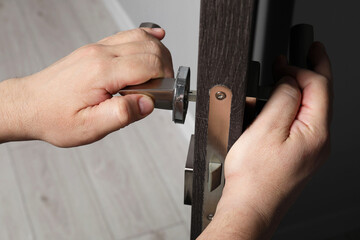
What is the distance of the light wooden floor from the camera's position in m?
1.25

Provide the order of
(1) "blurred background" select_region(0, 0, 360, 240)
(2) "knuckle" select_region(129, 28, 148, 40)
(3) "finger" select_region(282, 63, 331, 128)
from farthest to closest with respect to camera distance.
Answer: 1. (1) "blurred background" select_region(0, 0, 360, 240)
2. (2) "knuckle" select_region(129, 28, 148, 40)
3. (3) "finger" select_region(282, 63, 331, 128)

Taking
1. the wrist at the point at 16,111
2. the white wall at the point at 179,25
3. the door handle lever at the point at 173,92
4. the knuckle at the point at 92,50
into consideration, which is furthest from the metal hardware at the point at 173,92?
the white wall at the point at 179,25

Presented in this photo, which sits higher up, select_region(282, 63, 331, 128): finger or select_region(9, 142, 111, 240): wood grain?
select_region(282, 63, 331, 128): finger

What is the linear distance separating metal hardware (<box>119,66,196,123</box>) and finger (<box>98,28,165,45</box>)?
12cm

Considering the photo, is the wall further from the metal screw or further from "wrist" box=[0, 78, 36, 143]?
"wrist" box=[0, 78, 36, 143]

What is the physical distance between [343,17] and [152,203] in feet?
2.83

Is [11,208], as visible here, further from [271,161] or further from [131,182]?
[271,161]

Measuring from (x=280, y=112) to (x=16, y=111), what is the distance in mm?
396

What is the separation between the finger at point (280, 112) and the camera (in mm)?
441

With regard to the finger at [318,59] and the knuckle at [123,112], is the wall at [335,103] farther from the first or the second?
the knuckle at [123,112]

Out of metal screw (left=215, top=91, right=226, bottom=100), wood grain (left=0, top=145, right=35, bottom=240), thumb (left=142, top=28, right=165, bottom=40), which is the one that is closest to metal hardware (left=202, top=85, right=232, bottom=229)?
metal screw (left=215, top=91, right=226, bottom=100)

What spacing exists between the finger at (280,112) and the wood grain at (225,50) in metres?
0.03

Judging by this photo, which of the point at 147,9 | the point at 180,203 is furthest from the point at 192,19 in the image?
the point at 180,203

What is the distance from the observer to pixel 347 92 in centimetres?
77
